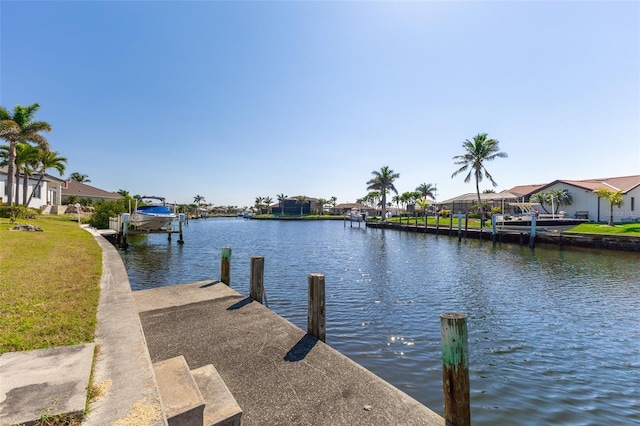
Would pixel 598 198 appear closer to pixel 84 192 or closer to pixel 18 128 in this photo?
pixel 18 128

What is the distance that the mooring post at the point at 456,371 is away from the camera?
148 inches

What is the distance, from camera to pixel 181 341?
19.2ft

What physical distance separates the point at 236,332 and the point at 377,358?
3.22 meters

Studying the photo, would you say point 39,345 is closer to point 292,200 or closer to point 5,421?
point 5,421

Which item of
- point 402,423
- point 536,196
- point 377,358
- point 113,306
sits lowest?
point 377,358

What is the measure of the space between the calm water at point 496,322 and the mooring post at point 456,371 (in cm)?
167

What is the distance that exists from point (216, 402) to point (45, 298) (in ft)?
17.8

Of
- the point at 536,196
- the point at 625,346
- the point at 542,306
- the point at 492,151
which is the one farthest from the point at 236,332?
the point at 536,196

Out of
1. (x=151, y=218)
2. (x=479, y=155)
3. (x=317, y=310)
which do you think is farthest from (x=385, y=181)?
(x=317, y=310)

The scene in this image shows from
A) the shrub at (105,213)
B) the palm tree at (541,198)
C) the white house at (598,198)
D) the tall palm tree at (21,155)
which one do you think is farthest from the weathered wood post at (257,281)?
the palm tree at (541,198)

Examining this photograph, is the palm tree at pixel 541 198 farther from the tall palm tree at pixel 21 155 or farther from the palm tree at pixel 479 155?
the tall palm tree at pixel 21 155

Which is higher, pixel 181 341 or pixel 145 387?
pixel 145 387

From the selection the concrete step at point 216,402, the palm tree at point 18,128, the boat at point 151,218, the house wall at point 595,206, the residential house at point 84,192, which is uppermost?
the palm tree at point 18,128

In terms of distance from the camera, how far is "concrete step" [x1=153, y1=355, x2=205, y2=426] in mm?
2873
